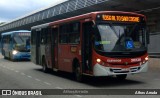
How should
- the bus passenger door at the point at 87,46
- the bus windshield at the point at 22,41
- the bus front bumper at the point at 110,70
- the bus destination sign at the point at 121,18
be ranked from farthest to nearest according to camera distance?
1. the bus windshield at the point at 22,41
2. the bus passenger door at the point at 87,46
3. the bus destination sign at the point at 121,18
4. the bus front bumper at the point at 110,70

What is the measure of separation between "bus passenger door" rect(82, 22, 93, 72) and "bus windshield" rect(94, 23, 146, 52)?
533 millimetres

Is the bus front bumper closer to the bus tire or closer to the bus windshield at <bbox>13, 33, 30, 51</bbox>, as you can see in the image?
the bus tire

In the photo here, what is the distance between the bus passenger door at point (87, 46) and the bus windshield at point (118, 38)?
533 mm

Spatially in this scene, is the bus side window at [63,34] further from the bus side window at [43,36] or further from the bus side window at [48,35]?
the bus side window at [43,36]

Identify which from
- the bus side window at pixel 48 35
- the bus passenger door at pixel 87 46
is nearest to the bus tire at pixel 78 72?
the bus passenger door at pixel 87 46

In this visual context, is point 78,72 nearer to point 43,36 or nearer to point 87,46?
point 87,46

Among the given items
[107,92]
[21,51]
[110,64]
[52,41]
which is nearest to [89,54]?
[110,64]

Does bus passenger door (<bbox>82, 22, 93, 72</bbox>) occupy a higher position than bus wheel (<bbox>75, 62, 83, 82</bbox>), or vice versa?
bus passenger door (<bbox>82, 22, 93, 72</bbox>)

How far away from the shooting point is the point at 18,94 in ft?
43.4

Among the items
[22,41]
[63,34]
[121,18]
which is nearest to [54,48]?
[63,34]

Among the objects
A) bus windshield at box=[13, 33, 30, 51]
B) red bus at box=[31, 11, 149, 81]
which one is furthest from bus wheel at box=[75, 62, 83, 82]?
bus windshield at box=[13, 33, 30, 51]

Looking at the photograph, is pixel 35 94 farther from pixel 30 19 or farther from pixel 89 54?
pixel 30 19

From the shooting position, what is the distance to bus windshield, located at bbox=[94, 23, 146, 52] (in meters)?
15.1

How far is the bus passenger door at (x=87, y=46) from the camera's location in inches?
616
